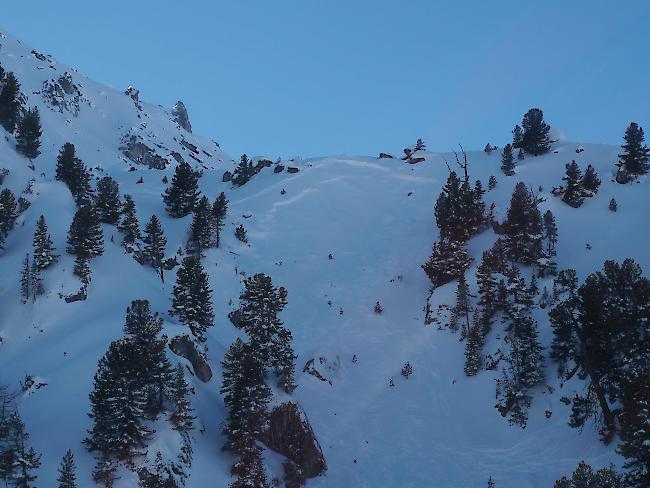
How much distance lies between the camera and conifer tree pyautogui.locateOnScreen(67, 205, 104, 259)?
40969 millimetres

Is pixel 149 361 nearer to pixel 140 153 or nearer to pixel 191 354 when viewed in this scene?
pixel 191 354

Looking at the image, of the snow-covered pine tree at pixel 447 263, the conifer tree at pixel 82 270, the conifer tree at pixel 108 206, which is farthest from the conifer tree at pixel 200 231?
the snow-covered pine tree at pixel 447 263

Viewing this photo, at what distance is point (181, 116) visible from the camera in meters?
157

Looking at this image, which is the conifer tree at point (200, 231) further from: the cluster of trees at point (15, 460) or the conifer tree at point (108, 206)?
the cluster of trees at point (15, 460)

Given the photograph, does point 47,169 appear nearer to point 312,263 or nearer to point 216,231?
point 216,231

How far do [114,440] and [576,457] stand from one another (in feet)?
77.7

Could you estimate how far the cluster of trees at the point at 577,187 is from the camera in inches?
2149

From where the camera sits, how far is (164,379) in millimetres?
29375

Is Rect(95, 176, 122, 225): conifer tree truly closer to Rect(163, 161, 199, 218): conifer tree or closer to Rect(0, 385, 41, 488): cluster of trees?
Rect(163, 161, 199, 218): conifer tree

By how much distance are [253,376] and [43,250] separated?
1967 centimetres

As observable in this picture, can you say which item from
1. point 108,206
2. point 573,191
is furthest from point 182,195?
point 573,191

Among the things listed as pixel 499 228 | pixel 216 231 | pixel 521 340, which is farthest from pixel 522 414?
pixel 216 231

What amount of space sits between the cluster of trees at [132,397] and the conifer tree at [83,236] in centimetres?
1275

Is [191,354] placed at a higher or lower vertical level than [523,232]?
lower
